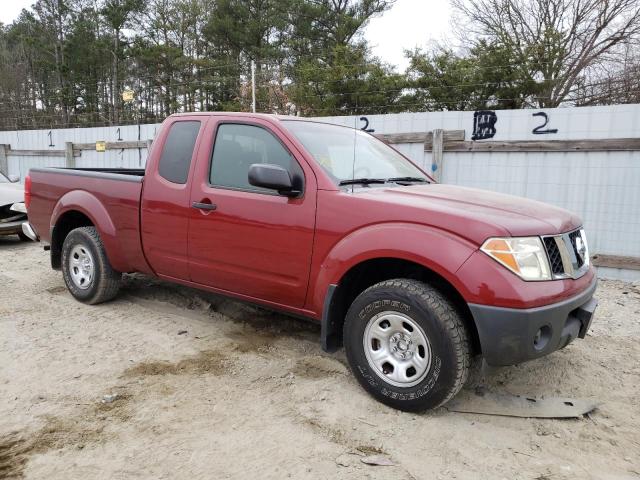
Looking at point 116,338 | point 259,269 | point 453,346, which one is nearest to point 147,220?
point 116,338

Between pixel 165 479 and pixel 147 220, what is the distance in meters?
2.46

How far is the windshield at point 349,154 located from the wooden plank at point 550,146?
3322 mm

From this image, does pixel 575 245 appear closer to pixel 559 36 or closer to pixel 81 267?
pixel 81 267

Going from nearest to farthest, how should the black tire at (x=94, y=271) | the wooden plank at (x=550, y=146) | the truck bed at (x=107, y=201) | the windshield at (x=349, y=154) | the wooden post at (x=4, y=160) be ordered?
the windshield at (x=349, y=154), the truck bed at (x=107, y=201), the black tire at (x=94, y=271), the wooden plank at (x=550, y=146), the wooden post at (x=4, y=160)

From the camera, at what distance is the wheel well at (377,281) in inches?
118

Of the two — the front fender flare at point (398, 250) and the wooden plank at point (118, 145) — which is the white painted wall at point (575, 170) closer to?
the front fender flare at point (398, 250)

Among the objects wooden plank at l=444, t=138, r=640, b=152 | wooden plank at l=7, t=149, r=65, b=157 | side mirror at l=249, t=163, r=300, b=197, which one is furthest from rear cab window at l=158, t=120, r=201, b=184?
wooden plank at l=7, t=149, r=65, b=157

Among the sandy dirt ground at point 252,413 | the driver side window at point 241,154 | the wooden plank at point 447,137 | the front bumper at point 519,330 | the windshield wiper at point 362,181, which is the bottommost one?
the sandy dirt ground at point 252,413

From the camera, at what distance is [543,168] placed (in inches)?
270

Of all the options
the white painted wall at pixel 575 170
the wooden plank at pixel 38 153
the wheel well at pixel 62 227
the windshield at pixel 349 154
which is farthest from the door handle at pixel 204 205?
the wooden plank at pixel 38 153

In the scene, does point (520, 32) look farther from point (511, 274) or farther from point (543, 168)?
point (511, 274)

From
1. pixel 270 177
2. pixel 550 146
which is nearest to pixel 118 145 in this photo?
pixel 550 146

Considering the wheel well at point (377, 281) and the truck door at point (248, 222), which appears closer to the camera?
the wheel well at point (377, 281)

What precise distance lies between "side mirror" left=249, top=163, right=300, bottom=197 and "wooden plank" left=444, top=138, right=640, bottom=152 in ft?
15.6
